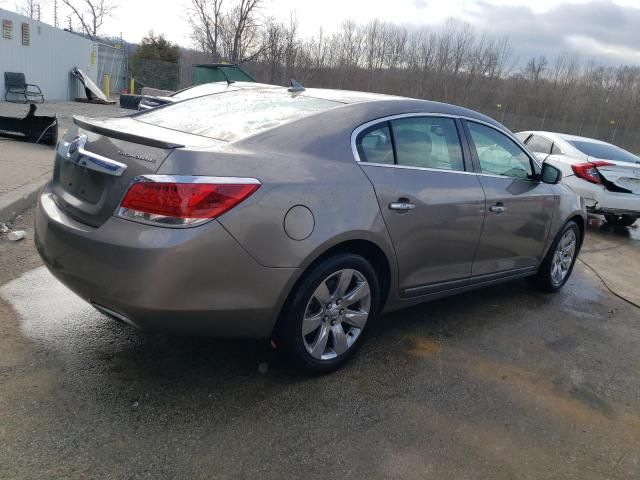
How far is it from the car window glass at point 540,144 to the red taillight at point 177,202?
824cm

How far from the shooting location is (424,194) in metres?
3.52

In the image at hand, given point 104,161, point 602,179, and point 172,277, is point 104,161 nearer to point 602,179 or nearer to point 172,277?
point 172,277

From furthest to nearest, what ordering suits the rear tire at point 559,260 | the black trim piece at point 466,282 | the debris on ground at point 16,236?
the rear tire at point 559,260, the debris on ground at point 16,236, the black trim piece at point 466,282

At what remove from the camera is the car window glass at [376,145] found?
3.29 m

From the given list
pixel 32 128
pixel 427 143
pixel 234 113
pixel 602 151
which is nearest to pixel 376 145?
pixel 427 143

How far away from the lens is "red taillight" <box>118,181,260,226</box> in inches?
99.8

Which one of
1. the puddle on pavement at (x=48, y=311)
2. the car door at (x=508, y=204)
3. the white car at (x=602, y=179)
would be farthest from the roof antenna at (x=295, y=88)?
the white car at (x=602, y=179)

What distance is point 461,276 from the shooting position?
13.3ft

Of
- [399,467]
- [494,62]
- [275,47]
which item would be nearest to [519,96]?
[494,62]

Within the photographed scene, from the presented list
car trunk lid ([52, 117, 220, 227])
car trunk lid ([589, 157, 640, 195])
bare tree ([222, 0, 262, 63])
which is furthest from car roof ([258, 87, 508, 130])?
bare tree ([222, 0, 262, 63])

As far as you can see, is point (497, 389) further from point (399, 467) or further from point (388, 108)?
point (388, 108)

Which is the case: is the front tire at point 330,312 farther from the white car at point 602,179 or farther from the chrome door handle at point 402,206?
the white car at point 602,179

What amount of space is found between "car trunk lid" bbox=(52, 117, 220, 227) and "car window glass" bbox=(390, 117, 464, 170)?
131 centimetres

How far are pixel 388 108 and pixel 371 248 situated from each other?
94 centimetres
